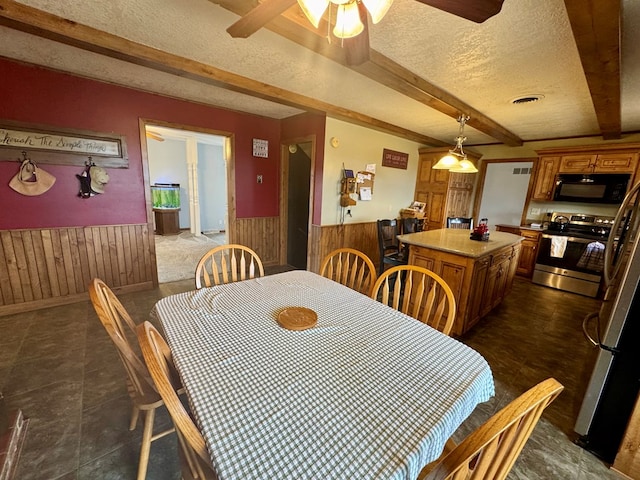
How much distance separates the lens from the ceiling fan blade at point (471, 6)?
2.75 feet

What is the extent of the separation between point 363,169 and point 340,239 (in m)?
1.18

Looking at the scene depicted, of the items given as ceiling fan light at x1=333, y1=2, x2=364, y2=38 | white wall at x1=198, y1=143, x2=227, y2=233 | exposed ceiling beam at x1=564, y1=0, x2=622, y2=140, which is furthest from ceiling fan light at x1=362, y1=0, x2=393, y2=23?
white wall at x1=198, y1=143, x2=227, y2=233

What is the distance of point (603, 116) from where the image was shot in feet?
9.50

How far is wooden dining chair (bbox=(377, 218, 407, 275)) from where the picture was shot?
9.96ft

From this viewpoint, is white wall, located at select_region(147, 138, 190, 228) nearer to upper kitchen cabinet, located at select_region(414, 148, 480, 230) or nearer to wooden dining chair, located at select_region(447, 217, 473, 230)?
upper kitchen cabinet, located at select_region(414, 148, 480, 230)

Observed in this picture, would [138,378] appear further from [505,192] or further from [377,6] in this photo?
[505,192]

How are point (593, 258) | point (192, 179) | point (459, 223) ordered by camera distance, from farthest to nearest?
point (192, 179), point (459, 223), point (593, 258)

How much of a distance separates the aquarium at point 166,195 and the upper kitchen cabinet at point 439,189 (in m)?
5.94

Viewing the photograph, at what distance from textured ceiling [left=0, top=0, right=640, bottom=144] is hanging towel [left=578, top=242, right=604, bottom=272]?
5.25 feet

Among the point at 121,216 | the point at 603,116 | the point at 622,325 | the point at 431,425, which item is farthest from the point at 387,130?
the point at 431,425

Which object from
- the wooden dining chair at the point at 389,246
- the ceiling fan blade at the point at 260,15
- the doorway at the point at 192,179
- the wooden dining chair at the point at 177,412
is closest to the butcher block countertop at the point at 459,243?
the wooden dining chair at the point at 389,246

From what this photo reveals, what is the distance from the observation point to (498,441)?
2.07 ft

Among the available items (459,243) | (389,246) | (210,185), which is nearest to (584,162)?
(459,243)

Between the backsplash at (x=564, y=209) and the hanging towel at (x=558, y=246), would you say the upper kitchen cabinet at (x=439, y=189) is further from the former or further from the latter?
the hanging towel at (x=558, y=246)
